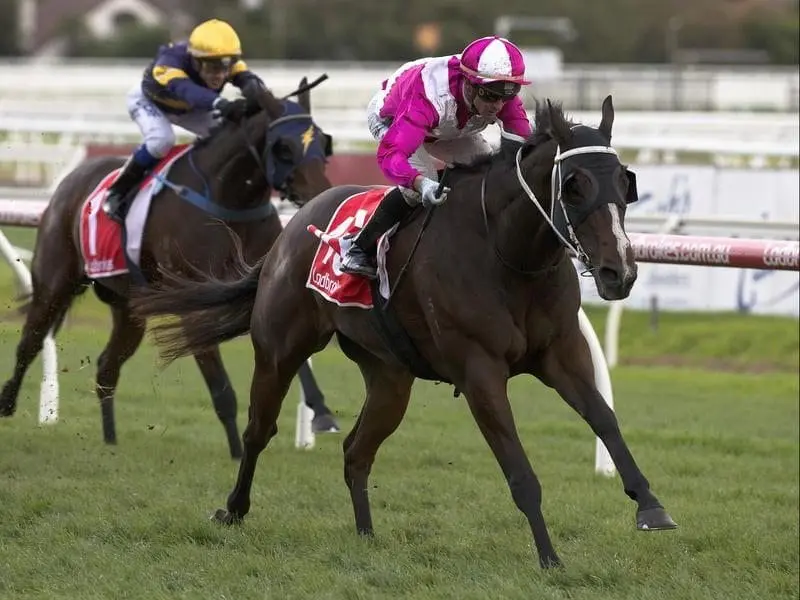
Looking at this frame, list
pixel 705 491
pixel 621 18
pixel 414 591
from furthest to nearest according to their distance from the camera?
pixel 621 18
pixel 705 491
pixel 414 591

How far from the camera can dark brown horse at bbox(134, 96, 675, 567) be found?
174 inches

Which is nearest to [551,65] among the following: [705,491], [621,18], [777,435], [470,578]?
[777,435]

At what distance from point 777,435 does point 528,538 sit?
3.33 metres

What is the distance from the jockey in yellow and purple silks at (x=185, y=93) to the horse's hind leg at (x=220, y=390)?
776mm

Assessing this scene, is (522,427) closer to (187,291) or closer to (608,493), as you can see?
(608,493)

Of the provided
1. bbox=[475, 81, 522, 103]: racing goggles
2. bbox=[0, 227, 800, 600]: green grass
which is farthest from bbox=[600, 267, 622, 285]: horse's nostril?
bbox=[0, 227, 800, 600]: green grass

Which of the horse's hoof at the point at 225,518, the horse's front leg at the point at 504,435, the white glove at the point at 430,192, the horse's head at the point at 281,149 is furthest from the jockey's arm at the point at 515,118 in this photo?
the horse's head at the point at 281,149

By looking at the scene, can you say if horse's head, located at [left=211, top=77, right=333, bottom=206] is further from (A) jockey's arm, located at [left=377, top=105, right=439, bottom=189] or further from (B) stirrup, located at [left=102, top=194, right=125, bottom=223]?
(A) jockey's arm, located at [left=377, top=105, right=439, bottom=189]

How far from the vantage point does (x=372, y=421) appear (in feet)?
18.0

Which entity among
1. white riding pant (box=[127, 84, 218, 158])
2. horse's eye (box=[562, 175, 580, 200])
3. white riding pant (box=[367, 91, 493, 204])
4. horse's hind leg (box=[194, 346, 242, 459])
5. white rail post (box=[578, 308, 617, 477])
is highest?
horse's eye (box=[562, 175, 580, 200])

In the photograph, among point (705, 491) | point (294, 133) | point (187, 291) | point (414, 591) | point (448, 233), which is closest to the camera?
point (414, 591)

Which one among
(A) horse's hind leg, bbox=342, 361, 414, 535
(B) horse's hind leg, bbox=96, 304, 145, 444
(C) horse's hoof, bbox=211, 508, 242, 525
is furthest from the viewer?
(B) horse's hind leg, bbox=96, 304, 145, 444

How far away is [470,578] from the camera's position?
476 centimetres

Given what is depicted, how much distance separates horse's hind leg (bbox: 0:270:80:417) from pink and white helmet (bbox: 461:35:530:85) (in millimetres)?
3403
